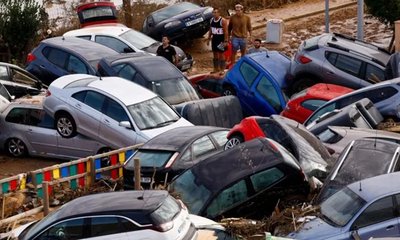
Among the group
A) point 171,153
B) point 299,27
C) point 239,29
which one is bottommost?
point 299,27

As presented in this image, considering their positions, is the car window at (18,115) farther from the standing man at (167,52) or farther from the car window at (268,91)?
the standing man at (167,52)

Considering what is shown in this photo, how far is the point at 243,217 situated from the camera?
12211mm

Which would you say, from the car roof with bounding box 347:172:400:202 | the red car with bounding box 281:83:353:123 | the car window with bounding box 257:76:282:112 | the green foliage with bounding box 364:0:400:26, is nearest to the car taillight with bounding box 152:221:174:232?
the car roof with bounding box 347:172:400:202

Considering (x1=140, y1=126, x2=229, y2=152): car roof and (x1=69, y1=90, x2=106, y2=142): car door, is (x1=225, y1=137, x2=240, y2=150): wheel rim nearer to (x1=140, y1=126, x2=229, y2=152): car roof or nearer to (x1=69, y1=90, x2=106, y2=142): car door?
(x1=140, y1=126, x2=229, y2=152): car roof

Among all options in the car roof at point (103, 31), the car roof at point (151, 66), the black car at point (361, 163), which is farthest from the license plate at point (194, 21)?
the black car at point (361, 163)

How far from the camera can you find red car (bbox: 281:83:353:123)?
18.6m

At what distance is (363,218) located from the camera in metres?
11.2

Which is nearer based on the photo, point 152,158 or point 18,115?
point 152,158

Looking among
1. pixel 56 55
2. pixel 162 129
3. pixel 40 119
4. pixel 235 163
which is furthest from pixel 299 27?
pixel 235 163

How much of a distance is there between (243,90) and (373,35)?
8.85 meters

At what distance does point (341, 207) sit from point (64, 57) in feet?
36.4

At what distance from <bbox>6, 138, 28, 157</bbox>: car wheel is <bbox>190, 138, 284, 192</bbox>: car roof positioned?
19.9 ft

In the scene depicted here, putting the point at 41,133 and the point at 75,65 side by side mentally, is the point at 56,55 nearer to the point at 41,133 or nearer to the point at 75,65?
the point at 75,65

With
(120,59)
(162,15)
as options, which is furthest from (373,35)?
(120,59)
